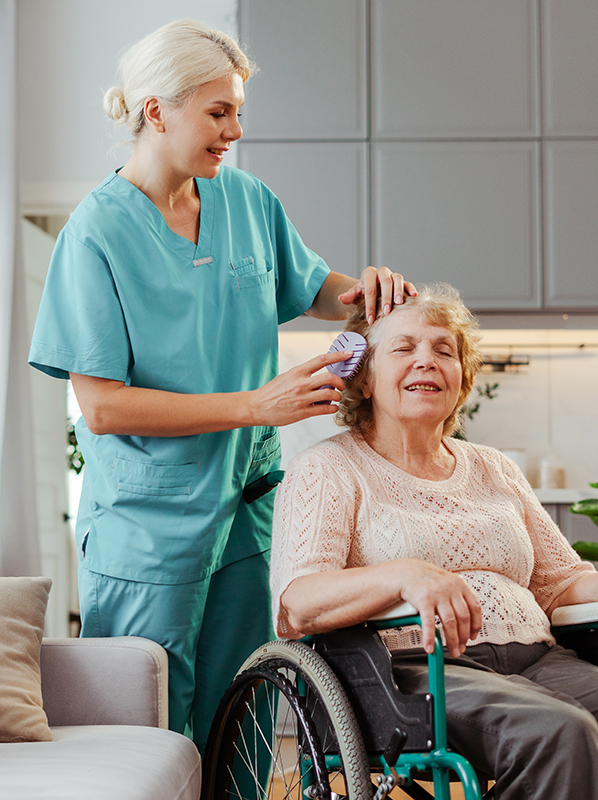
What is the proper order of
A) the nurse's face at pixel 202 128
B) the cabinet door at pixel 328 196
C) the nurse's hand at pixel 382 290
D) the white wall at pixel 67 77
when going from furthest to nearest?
1. the white wall at pixel 67 77
2. the cabinet door at pixel 328 196
3. the nurse's hand at pixel 382 290
4. the nurse's face at pixel 202 128

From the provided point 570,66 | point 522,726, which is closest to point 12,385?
point 522,726

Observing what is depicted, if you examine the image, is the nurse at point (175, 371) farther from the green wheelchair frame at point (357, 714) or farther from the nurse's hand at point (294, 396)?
the green wheelchair frame at point (357, 714)

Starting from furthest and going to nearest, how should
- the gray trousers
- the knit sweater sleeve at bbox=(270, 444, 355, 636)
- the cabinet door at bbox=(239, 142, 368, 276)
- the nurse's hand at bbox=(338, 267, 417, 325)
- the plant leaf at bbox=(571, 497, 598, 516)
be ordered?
the cabinet door at bbox=(239, 142, 368, 276) < the plant leaf at bbox=(571, 497, 598, 516) < the nurse's hand at bbox=(338, 267, 417, 325) < the knit sweater sleeve at bbox=(270, 444, 355, 636) < the gray trousers

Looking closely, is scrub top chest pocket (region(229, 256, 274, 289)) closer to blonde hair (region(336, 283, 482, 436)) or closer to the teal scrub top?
the teal scrub top

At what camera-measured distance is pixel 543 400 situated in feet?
10.5

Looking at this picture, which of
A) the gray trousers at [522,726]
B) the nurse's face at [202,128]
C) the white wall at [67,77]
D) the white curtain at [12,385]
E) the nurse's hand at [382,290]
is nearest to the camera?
the gray trousers at [522,726]

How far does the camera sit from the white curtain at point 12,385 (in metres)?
2.63

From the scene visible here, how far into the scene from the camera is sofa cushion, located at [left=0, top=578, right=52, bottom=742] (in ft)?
4.25

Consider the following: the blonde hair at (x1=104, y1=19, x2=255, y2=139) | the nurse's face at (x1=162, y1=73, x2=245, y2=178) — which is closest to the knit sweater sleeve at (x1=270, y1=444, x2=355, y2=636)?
the nurse's face at (x1=162, y1=73, x2=245, y2=178)

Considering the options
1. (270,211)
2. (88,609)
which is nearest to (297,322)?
(270,211)

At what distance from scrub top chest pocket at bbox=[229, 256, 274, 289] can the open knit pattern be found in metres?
0.35

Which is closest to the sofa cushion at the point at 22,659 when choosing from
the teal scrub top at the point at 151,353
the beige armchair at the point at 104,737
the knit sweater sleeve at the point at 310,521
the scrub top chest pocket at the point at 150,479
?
the beige armchair at the point at 104,737

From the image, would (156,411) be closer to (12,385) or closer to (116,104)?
(116,104)

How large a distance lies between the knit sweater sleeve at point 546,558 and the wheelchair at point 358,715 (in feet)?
0.23
